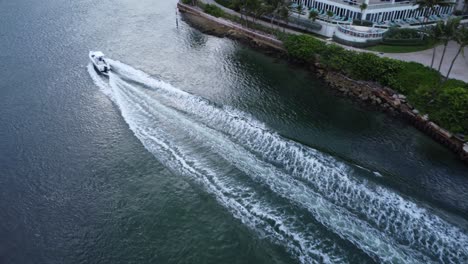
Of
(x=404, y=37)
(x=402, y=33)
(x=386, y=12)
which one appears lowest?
(x=404, y=37)

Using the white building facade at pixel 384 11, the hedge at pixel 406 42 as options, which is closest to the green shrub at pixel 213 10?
the white building facade at pixel 384 11

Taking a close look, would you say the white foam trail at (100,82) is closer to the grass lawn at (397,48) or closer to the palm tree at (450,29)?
the grass lawn at (397,48)

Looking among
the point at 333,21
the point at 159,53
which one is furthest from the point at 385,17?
the point at 159,53

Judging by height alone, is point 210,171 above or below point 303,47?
below

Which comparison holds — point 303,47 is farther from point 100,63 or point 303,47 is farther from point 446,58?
point 100,63

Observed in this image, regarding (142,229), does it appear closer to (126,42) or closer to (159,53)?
(159,53)

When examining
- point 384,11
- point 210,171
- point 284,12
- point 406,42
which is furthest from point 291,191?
point 384,11
